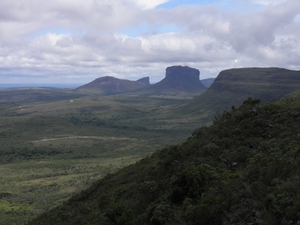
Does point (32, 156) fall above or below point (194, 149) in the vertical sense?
below

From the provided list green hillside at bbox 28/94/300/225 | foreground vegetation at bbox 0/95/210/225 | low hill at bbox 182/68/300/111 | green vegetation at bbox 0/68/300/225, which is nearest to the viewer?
green hillside at bbox 28/94/300/225

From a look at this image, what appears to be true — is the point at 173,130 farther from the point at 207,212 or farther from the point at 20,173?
the point at 207,212

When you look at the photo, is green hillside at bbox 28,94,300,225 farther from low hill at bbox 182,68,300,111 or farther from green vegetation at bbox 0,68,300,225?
low hill at bbox 182,68,300,111

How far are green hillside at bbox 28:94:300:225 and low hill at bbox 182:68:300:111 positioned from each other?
141922 mm

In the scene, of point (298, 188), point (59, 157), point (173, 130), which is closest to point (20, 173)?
point (59, 157)

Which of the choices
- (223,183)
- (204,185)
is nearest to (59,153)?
(204,185)

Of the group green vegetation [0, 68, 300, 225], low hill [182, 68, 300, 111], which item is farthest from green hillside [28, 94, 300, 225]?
low hill [182, 68, 300, 111]

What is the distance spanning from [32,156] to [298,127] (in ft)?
262

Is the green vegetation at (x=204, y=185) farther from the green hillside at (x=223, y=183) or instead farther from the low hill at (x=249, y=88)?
the low hill at (x=249, y=88)

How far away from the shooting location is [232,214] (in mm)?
9562

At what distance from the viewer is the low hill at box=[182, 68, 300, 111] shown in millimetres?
160250

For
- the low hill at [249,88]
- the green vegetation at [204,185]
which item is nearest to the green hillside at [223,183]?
the green vegetation at [204,185]

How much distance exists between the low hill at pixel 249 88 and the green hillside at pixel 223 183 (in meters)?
142

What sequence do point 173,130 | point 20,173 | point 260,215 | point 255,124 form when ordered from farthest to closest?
1. point 173,130
2. point 20,173
3. point 255,124
4. point 260,215
